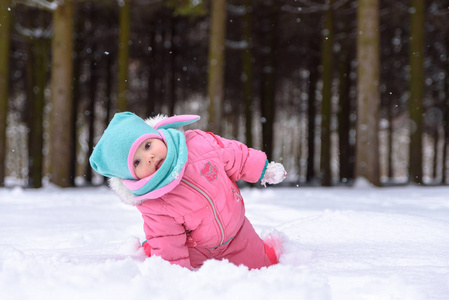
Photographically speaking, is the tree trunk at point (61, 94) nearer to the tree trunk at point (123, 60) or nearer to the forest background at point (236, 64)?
the forest background at point (236, 64)

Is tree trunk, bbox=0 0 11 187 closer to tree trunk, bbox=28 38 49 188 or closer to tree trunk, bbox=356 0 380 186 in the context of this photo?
tree trunk, bbox=28 38 49 188

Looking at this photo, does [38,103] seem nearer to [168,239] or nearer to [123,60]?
[123,60]

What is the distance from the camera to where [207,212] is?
→ 82.4 inches

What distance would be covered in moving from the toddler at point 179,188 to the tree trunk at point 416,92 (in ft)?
23.9

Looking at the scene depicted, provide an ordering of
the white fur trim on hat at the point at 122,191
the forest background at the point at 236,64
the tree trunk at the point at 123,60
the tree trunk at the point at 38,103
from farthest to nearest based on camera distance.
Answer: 1. the tree trunk at the point at 38,103
2. the tree trunk at the point at 123,60
3. the forest background at the point at 236,64
4. the white fur trim on hat at the point at 122,191

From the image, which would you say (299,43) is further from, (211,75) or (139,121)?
(139,121)

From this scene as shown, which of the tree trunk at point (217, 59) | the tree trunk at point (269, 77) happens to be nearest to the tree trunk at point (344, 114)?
the tree trunk at point (269, 77)

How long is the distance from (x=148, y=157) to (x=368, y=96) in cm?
675

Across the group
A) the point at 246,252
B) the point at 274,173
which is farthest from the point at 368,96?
the point at 246,252

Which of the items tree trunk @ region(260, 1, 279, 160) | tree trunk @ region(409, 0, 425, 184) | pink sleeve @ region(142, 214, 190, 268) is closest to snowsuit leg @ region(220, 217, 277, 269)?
pink sleeve @ region(142, 214, 190, 268)

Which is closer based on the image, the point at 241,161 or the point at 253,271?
the point at 253,271

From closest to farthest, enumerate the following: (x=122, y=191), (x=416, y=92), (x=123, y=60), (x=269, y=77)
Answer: (x=122, y=191)
(x=416, y=92)
(x=123, y=60)
(x=269, y=77)

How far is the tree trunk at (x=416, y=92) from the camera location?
337 inches

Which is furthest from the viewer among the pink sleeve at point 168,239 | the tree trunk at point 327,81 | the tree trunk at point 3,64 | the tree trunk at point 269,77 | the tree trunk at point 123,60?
the tree trunk at point 269,77
